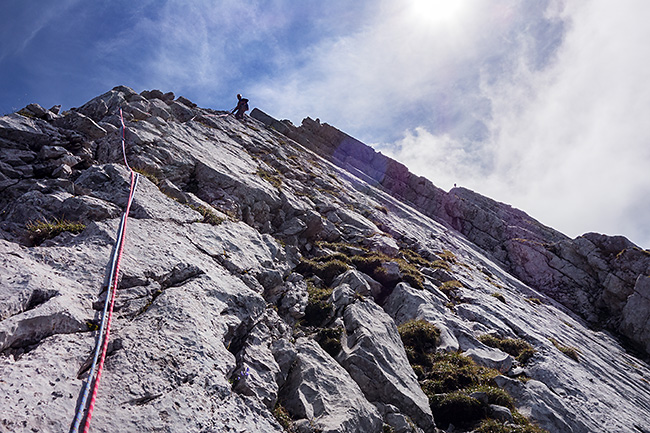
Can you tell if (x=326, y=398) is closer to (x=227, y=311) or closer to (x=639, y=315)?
(x=227, y=311)

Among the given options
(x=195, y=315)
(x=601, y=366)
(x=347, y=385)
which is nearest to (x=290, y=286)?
(x=347, y=385)

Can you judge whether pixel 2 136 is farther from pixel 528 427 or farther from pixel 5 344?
pixel 528 427

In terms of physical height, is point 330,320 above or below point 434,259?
below

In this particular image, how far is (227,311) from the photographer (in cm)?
1023

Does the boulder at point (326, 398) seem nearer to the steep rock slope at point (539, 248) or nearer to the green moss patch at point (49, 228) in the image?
the green moss patch at point (49, 228)

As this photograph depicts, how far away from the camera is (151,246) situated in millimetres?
10531

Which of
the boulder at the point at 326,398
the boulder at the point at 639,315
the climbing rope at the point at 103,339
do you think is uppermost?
the boulder at the point at 639,315

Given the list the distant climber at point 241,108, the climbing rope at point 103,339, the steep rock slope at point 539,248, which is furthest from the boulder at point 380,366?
the steep rock slope at point 539,248

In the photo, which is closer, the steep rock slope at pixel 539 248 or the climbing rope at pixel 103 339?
the climbing rope at pixel 103 339

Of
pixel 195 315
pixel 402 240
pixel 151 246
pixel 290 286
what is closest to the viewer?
pixel 195 315

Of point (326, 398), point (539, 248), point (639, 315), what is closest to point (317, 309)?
point (326, 398)

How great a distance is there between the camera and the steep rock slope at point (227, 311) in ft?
21.6

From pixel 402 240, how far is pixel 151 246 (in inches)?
1027

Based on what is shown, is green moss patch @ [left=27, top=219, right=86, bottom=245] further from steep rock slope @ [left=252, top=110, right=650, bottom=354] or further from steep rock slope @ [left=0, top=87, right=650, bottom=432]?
steep rock slope @ [left=252, top=110, right=650, bottom=354]
